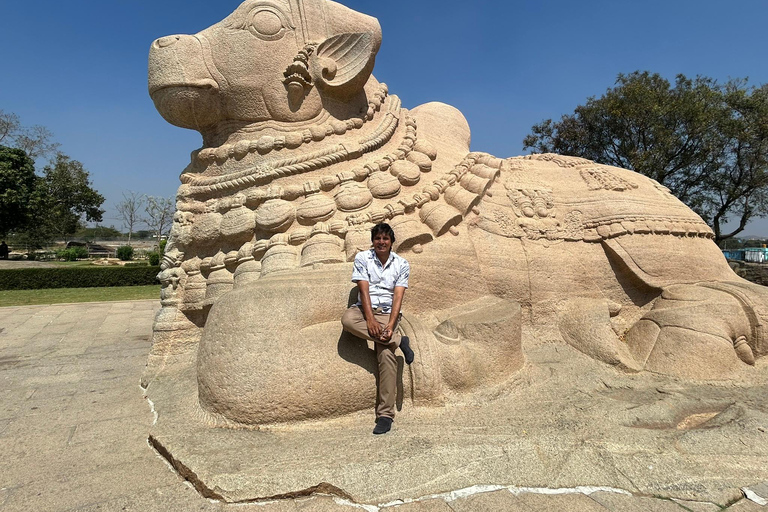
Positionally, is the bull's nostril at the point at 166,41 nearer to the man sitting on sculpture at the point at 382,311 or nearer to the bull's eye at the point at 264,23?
the bull's eye at the point at 264,23

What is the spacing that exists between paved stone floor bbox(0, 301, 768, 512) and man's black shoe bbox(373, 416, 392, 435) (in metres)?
0.48

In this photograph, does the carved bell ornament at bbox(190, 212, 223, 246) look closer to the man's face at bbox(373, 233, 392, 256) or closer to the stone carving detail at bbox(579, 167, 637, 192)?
the man's face at bbox(373, 233, 392, 256)

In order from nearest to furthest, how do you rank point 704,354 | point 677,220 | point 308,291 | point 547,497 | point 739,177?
point 547,497 → point 308,291 → point 704,354 → point 677,220 → point 739,177

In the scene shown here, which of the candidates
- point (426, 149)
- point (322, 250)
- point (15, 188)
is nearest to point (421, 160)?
point (426, 149)

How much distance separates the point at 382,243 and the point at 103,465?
1.72m

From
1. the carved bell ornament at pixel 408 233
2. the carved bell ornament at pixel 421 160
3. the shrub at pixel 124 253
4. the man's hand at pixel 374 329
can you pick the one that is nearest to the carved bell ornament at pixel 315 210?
the carved bell ornament at pixel 408 233

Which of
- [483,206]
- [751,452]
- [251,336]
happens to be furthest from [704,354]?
[251,336]

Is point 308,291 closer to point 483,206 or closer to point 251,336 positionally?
point 251,336

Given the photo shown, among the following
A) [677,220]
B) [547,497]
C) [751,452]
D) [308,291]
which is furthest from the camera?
[677,220]

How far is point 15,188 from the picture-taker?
76.4 feet

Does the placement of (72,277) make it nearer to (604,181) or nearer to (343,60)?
(343,60)

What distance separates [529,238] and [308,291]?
5.79 ft

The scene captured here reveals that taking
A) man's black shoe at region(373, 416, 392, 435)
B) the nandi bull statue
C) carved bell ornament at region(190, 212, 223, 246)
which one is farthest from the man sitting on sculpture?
carved bell ornament at region(190, 212, 223, 246)

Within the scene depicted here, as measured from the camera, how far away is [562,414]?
100 inches
